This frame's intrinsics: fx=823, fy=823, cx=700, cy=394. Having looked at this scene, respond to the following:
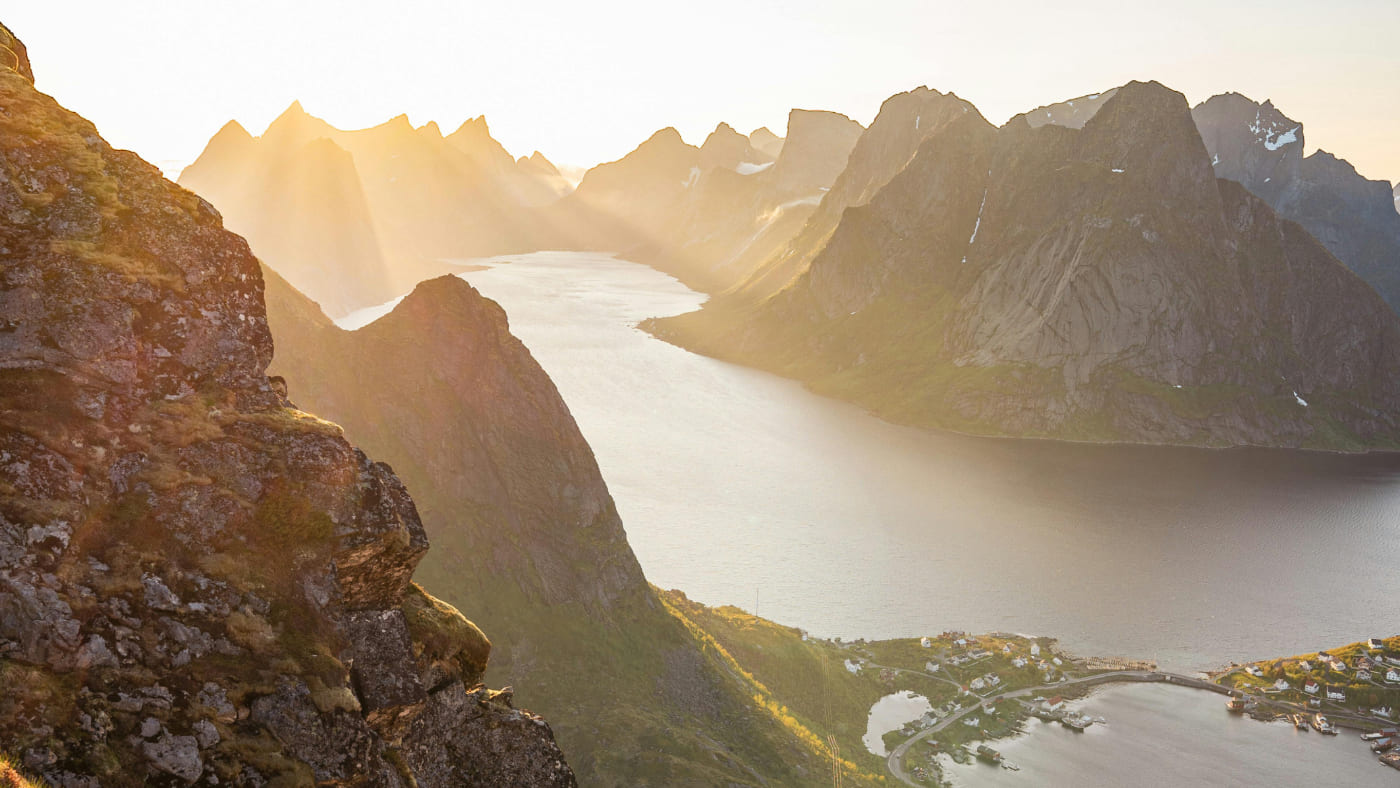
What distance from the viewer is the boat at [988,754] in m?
66.9

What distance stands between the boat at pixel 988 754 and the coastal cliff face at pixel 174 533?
59686 millimetres

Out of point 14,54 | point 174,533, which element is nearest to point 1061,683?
point 174,533

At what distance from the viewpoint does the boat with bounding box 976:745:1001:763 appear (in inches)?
2633

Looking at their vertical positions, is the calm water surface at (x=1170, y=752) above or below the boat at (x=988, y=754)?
above

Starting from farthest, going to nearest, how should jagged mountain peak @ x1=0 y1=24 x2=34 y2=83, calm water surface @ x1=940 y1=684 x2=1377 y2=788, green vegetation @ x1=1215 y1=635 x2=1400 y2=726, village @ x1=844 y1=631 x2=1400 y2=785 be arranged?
green vegetation @ x1=1215 y1=635 x2=1400 y2=726, village @ x1=844 y1=631 x2=1400 y2=785, calm water surface @ x1=940 y1=684 x2=1377 y2=788, jagged mountain peak @ x1=0 y1=24 x2=34 y2=83

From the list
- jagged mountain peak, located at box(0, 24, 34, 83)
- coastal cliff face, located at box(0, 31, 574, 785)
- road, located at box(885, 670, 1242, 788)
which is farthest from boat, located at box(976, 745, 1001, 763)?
jagged mountain peak, located at box(0, 24, 34, 83)

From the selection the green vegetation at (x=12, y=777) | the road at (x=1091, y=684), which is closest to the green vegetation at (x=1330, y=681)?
the road at (x=1091, y=684)

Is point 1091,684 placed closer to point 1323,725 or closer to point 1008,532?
point 1323,725

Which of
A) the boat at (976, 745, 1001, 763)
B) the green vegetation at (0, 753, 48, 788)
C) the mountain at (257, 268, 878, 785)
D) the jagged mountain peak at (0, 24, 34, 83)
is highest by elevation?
the jagged mountain peak at (0, 24, 34, 83)

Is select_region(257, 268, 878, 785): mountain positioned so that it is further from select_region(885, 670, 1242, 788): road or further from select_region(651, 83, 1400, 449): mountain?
select_region(651, 83, 1400, 449): mountain

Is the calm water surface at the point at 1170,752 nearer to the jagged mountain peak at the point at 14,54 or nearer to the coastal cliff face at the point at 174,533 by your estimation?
the coastal cliff face at the point at 174,533

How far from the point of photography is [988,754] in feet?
221

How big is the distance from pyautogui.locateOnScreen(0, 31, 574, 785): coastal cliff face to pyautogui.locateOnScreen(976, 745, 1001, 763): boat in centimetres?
5969

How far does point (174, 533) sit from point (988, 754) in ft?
223
